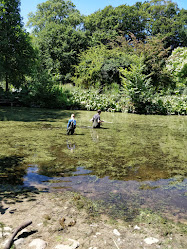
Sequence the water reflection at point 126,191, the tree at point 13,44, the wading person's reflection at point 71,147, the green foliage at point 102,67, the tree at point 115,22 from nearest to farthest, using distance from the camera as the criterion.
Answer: the water reflection at point 126,191
the wading person's reflection at point 71,147
the tree at point 13,44
the green foliage at point 102,67
the tree at point 115,22

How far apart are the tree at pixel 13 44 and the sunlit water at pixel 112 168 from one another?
16222 millimetres

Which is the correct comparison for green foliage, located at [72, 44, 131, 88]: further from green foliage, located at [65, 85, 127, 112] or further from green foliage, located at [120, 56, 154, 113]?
green foliage, located at [120, 56, 154, 113]

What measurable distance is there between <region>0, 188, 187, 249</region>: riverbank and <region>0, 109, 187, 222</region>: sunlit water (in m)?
0.37

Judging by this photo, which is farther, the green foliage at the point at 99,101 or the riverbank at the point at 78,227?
the green foliage at the point at 99,101

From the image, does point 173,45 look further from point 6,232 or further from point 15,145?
point 6,232

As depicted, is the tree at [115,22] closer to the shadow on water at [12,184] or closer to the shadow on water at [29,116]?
the shadow on water at [29,116]

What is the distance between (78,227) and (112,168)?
336 centimetres

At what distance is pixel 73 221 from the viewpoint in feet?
12.5

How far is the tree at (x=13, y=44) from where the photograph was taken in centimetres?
2417

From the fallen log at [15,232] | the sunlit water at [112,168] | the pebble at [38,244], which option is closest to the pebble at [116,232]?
the sunlit water at [112,168]

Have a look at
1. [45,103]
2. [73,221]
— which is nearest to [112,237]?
[73,221]

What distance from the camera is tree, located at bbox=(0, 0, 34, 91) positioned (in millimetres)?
24172

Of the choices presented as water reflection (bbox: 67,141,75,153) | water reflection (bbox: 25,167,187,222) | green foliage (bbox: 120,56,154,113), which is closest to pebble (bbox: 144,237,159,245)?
water reflection (bbox: 25,167,187,222)

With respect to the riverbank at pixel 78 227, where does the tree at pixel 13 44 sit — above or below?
above
